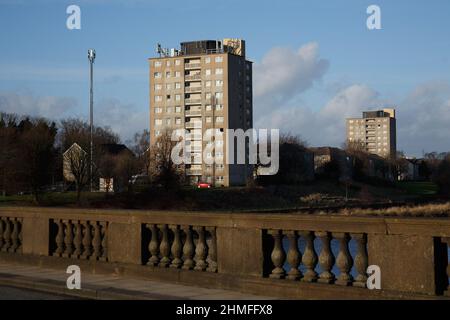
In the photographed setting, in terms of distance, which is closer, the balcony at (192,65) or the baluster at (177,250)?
the baluster at (177,250)

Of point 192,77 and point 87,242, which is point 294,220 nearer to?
point 87,242

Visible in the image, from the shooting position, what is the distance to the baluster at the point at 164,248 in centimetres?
1070

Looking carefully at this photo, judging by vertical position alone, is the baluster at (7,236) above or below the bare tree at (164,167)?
below

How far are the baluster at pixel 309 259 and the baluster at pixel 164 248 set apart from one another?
2.54 m

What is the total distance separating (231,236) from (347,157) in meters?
131

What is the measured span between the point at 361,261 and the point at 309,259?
79cm

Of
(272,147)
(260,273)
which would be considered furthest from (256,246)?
(272,147)

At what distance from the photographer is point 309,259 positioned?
8.94m

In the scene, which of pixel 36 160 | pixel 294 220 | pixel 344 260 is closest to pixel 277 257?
pixel 294 220

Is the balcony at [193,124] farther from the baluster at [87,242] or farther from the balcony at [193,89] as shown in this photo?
the baluster at [87,242]

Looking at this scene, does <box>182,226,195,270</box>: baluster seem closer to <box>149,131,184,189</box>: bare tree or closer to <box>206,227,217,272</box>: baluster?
<box>206,227,217,272</box>: baluster

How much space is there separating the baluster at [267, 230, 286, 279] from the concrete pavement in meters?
0.38

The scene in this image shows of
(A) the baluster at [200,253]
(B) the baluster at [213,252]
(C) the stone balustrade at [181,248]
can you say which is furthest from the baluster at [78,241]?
(B) the baluster at [213,252]

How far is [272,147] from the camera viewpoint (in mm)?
109812
